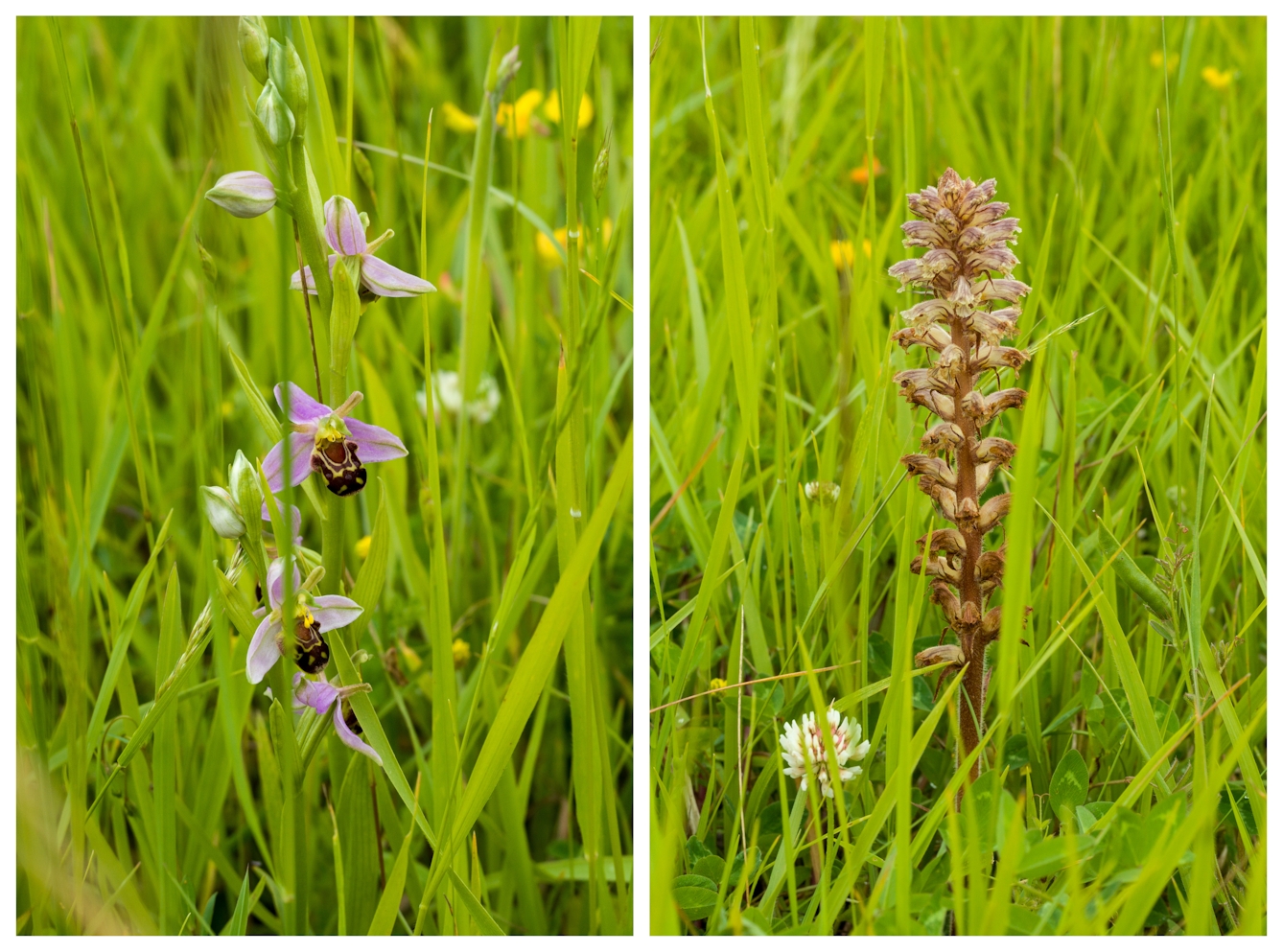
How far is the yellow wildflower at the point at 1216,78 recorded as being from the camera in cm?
120

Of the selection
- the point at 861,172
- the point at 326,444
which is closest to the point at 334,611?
the point at 326,444

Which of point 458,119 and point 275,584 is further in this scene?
point 458,119

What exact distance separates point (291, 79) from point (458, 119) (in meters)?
0.72

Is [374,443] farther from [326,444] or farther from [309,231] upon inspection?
[309,231]

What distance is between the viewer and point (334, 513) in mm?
711

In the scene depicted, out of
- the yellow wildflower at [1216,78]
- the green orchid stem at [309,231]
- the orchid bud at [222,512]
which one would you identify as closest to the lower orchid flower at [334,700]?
the orchid bud at [222,512]

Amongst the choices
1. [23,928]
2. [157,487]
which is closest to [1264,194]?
[157,487]

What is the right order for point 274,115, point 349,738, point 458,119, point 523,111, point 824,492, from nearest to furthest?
point 274,115 < point 349,738 < point 824,492 < point 523,111 < point 458,119

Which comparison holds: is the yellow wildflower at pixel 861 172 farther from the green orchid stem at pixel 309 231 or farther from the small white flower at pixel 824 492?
the green orchid stem at pixel 309 231

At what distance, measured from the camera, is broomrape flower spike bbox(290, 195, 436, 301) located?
2.31 ft

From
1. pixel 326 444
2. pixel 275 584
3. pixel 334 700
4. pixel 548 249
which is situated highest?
pixel 548 249

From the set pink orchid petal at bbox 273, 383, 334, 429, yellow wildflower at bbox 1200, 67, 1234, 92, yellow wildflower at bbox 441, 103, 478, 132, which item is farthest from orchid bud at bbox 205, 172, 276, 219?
yellow wildflower at bbox 1200, 67, 1234, 92

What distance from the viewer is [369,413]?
112cm

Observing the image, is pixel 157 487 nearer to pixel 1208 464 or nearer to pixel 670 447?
pixel 670 447
